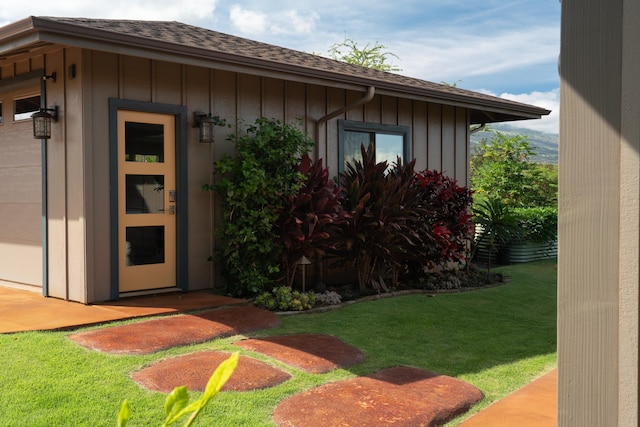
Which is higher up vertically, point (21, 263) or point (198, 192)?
point (198, 192)

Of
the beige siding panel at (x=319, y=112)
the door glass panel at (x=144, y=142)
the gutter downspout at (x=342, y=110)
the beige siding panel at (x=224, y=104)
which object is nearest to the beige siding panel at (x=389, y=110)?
the gutter downspout at (x=342, y=110)

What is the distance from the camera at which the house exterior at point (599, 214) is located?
1.78 meters

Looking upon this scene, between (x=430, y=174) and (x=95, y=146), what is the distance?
433cm

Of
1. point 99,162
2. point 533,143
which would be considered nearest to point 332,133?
point 99,162

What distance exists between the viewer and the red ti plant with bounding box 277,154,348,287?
6625 millimetres

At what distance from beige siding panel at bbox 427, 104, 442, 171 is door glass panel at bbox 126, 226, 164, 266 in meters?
4.63

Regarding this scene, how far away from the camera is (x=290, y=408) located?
132 inches

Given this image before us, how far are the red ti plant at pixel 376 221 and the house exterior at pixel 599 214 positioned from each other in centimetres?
511

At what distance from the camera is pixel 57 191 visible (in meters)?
6.22

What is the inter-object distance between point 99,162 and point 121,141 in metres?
0.37

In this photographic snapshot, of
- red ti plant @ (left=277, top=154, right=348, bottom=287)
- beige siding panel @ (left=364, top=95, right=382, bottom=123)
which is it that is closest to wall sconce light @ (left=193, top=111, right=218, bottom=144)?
red ti plant @ (left=277, top=154, right=348, bottom=287)

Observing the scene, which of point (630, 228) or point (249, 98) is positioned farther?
point (249, 98)

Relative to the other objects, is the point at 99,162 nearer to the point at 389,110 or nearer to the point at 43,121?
the point at 43,121

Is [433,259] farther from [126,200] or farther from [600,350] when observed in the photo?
[600,350]
